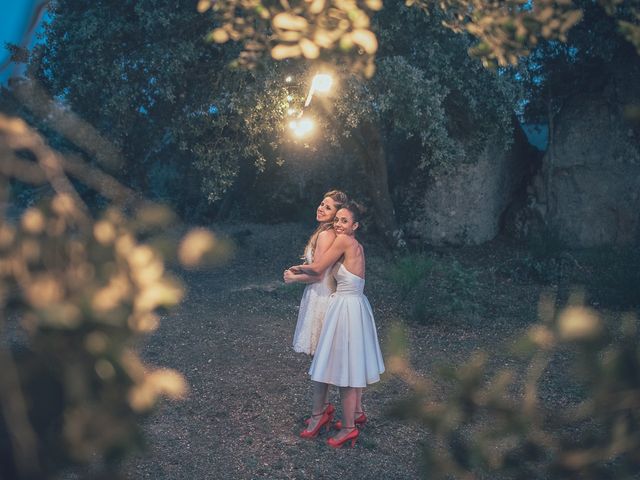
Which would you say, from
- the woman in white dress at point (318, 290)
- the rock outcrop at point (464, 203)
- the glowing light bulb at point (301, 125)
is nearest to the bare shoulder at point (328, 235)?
the woman in white dress at point (318, 290)

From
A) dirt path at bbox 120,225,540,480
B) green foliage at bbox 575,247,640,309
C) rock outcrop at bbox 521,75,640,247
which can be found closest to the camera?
dirt path at bbox 120,225,540,480

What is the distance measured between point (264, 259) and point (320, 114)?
11.2 feet

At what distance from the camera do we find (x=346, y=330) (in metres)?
5.34

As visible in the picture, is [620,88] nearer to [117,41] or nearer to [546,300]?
[546,300]

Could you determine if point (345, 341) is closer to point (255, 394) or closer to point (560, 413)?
point (255, 394)

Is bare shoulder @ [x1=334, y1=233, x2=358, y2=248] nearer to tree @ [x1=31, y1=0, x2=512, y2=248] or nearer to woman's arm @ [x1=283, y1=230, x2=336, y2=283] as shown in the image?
woman's arm @ [x1=283, y1=230, x2=336, y2=283]

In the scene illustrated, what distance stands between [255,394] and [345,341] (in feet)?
5.79

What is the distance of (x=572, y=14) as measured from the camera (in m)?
2.39

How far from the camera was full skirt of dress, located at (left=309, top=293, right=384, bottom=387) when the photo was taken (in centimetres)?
531

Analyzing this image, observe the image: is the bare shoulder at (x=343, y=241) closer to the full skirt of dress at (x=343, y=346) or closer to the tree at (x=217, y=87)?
the full skirt of dress at (x=343, y=346)

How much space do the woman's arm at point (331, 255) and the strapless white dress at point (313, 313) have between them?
0.46 feet

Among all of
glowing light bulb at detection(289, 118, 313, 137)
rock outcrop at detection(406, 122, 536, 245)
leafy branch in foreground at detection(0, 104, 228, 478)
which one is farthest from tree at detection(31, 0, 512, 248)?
leafy branch in foreground at detection(0, 104, 228, 478)

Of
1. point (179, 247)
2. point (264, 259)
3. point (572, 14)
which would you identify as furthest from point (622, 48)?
point (179, 247)

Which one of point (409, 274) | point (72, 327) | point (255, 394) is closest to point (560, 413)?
point (72, 327)
